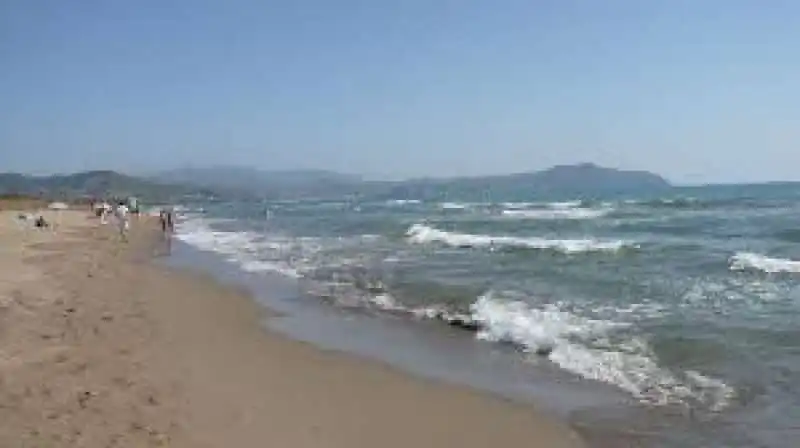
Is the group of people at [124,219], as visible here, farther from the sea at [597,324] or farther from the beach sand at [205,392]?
the beach sand at [205,392]

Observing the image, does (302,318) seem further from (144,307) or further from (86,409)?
(86,409)

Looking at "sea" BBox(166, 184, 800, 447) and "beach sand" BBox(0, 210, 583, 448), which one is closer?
"beach sand" BBox(0, 210, 583, 448)

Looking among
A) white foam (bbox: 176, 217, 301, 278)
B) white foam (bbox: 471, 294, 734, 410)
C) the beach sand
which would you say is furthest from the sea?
the beach sand

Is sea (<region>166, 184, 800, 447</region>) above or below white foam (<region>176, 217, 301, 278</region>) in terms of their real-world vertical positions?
above

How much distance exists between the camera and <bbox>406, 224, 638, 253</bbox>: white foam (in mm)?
25406

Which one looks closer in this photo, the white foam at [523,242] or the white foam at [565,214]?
the white foam at [523,242]

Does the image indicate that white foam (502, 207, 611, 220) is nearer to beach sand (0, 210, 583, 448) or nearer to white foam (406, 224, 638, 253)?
white foam (406, 224, 638, 253)

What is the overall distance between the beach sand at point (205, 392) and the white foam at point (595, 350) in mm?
1584

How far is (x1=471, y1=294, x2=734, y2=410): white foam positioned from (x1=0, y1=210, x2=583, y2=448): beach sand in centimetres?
158

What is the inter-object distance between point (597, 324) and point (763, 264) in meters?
9.70

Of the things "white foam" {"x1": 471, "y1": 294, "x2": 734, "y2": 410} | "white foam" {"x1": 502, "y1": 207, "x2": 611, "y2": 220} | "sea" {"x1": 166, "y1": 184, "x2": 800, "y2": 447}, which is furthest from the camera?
"white foam" {"x1": 502, "y1": 207, "x2": 611, "y2": 220}

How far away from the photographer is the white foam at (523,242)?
83.4 feet

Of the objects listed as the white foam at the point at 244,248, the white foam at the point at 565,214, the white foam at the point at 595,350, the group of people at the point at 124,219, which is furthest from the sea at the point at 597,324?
the white foam at the point at 565,214

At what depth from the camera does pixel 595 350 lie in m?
10.0
